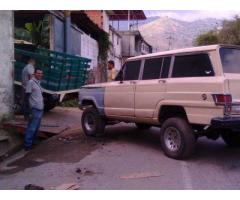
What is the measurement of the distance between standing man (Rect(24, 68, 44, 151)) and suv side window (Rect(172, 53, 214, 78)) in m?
3.12

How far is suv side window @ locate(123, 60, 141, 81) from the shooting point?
9.28m

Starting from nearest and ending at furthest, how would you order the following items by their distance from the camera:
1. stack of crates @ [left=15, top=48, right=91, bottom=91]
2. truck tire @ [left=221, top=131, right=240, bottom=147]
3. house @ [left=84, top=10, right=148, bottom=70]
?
truck tire @ [left=221, top=131, right=240, bottom=147] → stack of crates @ [left=15, top=48, right=91, bottom=91] → house @ [left=84, top=10, right=148, bottom=70]

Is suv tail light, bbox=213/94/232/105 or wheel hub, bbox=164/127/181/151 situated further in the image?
wheel hub, bbox=164/127/181/151

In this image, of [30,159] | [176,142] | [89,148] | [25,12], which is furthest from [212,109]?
[25,12]

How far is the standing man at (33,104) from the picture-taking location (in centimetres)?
934

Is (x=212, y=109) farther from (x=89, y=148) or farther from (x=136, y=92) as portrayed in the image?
(x=89, y=148)

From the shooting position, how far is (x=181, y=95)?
768 centimetres

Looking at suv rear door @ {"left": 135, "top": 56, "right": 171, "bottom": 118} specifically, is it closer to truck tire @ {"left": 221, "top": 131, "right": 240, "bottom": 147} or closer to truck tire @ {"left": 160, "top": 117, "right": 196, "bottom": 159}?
truck tire @ {"left": 160, "top": 117, "right": 196, "bottom": 159}

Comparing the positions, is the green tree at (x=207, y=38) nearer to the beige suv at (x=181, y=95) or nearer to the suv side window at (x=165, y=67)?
the beige suv at (x=181, y=95)

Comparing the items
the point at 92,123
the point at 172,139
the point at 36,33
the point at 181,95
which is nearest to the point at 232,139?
the point at 172,139

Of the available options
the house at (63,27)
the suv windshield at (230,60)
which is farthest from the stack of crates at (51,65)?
the suv windshield at (230,60)

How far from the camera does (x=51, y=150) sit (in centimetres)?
936

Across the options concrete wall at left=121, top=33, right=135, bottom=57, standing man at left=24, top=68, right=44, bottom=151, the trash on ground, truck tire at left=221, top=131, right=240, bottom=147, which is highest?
concrete wall at left=121, top=33, right=135, bottom=57

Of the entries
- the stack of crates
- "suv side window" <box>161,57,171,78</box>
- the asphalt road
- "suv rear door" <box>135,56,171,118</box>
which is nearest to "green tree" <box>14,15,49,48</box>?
the stack of crates
